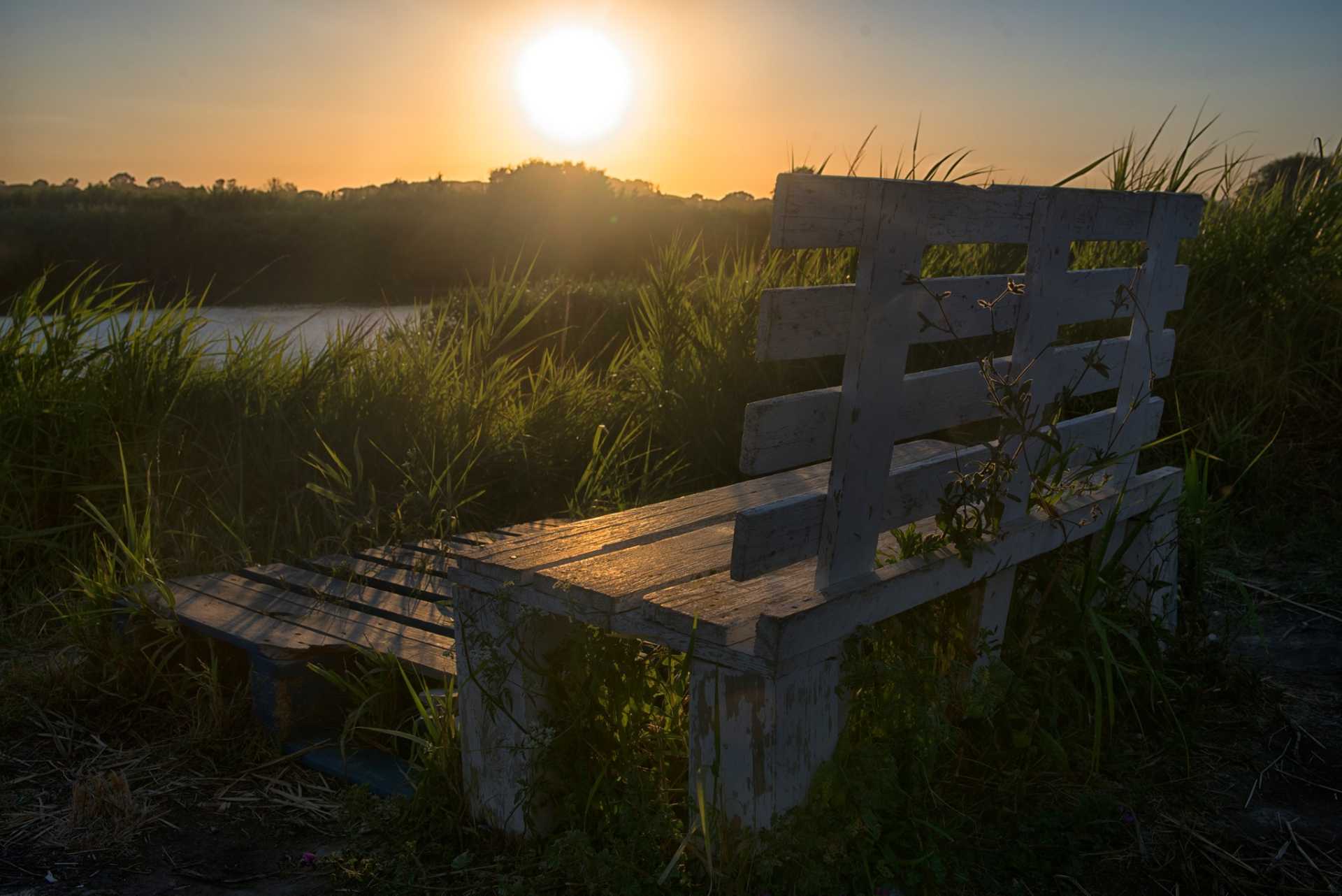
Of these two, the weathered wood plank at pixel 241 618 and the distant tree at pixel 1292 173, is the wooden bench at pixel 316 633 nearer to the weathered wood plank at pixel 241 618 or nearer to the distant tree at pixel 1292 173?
the weathered wood plank at pixel 241 618

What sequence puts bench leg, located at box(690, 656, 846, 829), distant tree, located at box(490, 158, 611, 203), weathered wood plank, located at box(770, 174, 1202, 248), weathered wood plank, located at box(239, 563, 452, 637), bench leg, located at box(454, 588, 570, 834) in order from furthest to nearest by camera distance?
1. distant tree, located at box(490, 158, 611, 203)
2. weathered wood plank, located at box(239, 563, 452, 637)
3. bench leg, located at box(454, 588, 570, 834)
4. bench leg, located at box(690, 656, 846, 829)
5. weathered wood plank, located at box(770, 174, 1202, 248)

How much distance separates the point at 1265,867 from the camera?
99.0 inches

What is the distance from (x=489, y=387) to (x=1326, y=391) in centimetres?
501

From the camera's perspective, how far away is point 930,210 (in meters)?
2.13

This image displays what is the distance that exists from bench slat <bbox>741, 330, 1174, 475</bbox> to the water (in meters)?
4.27

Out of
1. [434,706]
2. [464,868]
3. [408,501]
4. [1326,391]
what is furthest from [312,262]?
[1326,391]

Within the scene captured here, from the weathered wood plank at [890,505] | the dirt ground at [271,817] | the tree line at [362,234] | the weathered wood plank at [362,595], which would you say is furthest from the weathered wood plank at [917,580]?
the tree line at [362,234]

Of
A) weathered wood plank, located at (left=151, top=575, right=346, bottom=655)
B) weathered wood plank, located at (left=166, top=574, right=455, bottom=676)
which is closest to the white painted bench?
weathered wood plank, located at (left=166, top=574, right=455, bottom=676)

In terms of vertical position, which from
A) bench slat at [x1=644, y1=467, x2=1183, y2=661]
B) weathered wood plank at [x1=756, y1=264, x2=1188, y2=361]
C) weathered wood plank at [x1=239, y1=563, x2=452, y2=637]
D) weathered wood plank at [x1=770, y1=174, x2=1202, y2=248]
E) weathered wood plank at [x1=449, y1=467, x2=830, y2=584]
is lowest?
weathered wood plank at [x1=239, y1=563, x2=452, y2=637]

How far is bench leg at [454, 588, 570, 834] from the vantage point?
2439 mm

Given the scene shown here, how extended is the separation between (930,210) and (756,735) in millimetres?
1153

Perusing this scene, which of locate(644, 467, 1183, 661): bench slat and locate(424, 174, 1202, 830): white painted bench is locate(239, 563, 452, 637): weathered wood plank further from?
locate(644, 467, 1183, 661): bench slat

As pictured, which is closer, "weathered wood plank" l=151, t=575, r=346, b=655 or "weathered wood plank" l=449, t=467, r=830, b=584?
"weathered wood plank" l=449, t=467, r=830, b=584

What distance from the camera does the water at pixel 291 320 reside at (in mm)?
5527
